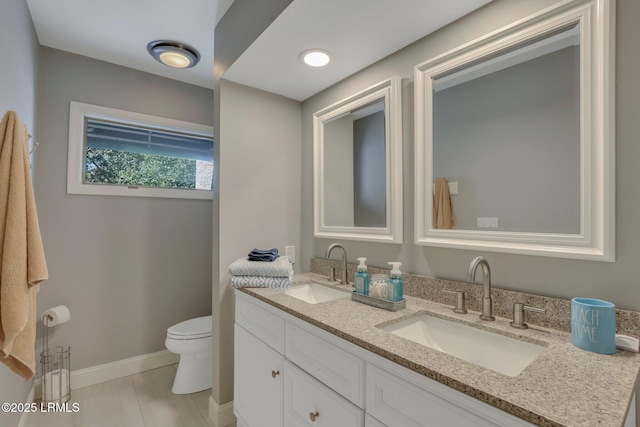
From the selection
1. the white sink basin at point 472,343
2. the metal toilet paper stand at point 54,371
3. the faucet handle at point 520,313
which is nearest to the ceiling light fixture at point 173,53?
the metal toilet paper stand at point 54,371

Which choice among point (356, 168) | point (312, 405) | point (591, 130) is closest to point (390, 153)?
point (356, 168)

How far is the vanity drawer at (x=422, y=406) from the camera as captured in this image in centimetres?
65

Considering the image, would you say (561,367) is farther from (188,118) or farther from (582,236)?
(188,118)

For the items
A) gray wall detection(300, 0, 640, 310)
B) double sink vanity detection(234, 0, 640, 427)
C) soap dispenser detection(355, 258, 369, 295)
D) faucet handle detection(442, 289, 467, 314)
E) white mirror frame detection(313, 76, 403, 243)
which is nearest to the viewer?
double sink vanity detection(234, 0, 640, 427)

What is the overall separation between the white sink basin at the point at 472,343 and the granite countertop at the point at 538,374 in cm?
3

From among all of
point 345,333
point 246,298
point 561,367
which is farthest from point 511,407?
point 246,298

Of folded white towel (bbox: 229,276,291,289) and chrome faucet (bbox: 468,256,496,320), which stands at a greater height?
chrome faucet (bbox: 468,256,496,320)

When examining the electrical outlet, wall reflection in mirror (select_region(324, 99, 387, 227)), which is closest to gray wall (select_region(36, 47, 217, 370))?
the electrical outlet

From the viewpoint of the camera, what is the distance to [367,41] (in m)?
1.46

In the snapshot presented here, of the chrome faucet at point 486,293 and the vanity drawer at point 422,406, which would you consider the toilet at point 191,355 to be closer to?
the vanity drawer at point 422,406

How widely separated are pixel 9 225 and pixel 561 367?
1.74 meters

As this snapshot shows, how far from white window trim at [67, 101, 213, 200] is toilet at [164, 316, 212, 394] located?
1.15m

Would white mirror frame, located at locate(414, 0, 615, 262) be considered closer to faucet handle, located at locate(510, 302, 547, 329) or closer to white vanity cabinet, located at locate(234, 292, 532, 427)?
faucet handle, located at locate(510, 302, 547, 329)

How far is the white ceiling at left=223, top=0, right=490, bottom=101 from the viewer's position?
1233mm
